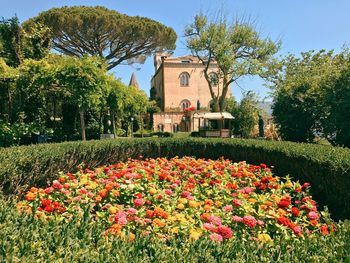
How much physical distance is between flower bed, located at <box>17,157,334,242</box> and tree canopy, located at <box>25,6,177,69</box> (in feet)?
77.2

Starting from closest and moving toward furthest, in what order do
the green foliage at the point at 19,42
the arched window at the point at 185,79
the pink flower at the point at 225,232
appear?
the pink flower at the point at 225,232, the green foliage at the point at 19,42, the arched window at the point at 185,79

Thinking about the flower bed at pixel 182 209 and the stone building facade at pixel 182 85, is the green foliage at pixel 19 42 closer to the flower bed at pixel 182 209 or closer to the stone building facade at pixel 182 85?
the flower bed at pixel 182 209

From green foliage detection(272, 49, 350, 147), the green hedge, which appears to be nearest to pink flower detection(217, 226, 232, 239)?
the green hedge

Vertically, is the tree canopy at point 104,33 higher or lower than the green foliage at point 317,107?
higher

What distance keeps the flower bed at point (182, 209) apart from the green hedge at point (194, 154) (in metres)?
0.70

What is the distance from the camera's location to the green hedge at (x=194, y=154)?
434 cm

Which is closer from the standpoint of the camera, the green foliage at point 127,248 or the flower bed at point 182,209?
the green foliage at point 127,248

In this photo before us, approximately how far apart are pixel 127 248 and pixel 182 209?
1.72 metres

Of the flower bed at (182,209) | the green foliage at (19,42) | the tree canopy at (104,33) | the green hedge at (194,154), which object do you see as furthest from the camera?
the tree canopy at (104,33)

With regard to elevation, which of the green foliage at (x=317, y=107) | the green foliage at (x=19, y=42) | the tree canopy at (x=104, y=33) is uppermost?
the tree canopy at (x=104, y=33)

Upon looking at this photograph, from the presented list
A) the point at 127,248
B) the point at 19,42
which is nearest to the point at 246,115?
the point at 19,42

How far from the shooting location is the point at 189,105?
42812mm

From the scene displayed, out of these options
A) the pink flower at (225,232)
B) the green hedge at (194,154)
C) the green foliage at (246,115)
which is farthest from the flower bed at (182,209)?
the green foliage at (246,115)

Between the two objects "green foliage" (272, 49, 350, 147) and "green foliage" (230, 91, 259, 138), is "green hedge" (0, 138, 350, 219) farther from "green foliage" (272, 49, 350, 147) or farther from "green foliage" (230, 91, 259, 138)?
"green foliage" (230, 91, 259, 138)
